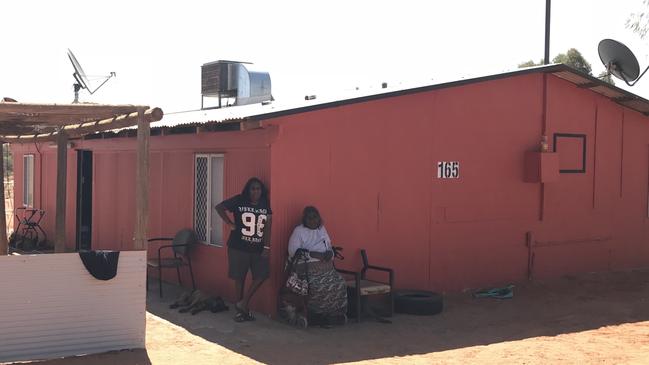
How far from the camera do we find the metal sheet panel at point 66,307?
6.27 m

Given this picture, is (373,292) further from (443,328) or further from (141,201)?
(141,201)

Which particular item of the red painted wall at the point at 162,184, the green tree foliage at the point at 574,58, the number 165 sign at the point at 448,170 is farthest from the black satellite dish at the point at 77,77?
the green tree foliage at the point at 574,58

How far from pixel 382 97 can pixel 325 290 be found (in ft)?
8.47

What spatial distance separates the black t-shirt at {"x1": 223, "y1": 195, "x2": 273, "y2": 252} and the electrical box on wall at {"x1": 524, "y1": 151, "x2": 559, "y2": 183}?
4525 mm

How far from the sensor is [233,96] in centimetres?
1630

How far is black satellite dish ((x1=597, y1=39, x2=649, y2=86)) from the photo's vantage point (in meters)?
11.2

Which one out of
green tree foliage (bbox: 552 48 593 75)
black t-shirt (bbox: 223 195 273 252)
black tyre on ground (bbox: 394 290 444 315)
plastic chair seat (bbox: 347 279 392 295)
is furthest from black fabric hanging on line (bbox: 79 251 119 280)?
green tree foliage (bbox: 552 48 593 75)

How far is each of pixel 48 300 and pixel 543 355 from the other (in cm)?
475

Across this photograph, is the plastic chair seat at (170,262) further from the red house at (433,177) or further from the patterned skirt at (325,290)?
the patterned skirt at (325,290)

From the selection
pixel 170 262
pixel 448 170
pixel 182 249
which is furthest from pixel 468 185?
pixel 170 262

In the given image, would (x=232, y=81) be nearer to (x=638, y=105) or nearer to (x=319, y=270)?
(x=638, y=105)

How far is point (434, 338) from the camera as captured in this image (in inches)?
303

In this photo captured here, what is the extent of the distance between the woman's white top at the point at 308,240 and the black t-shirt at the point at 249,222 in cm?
35

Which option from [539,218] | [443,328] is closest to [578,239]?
[539,218]
